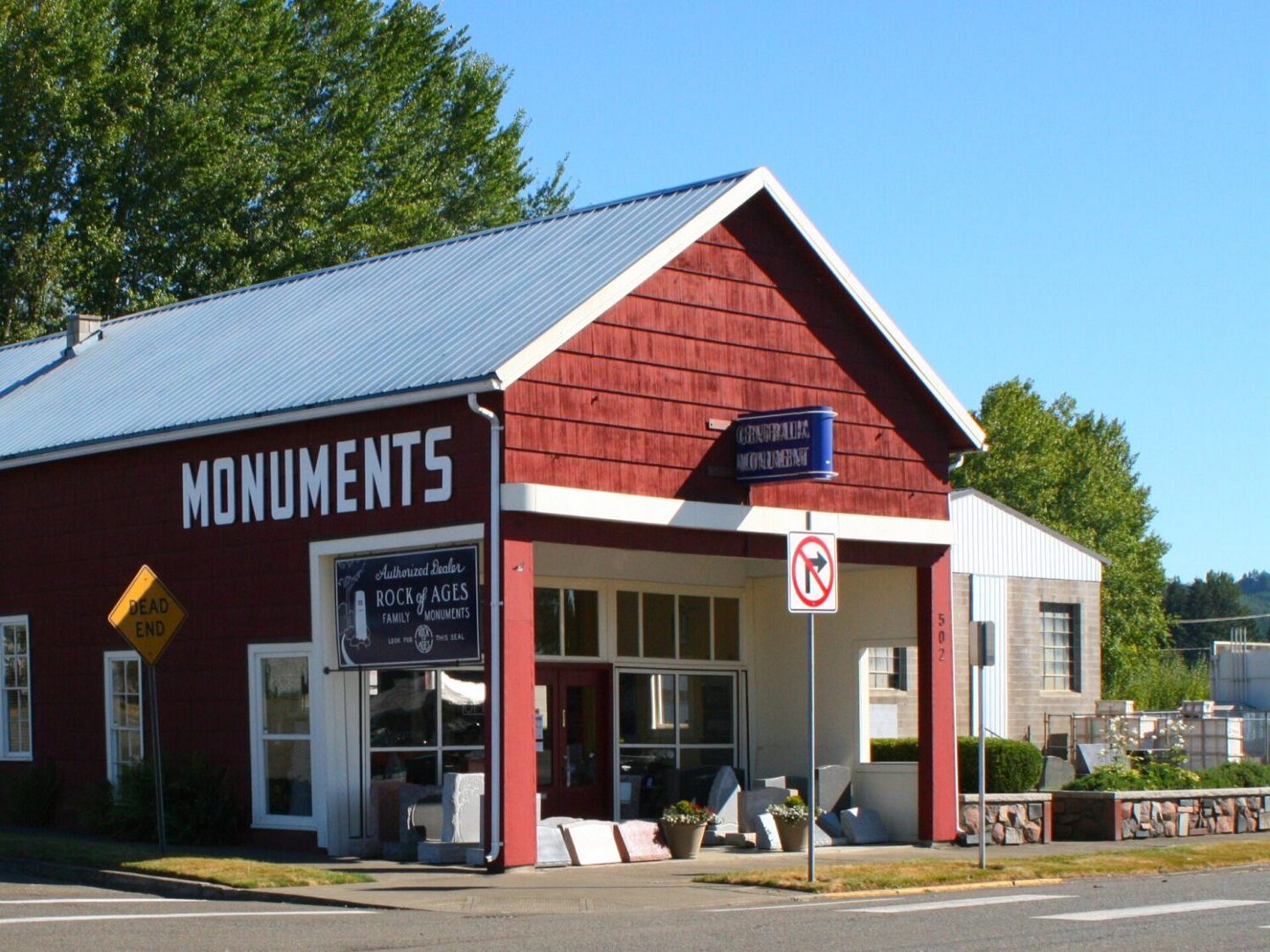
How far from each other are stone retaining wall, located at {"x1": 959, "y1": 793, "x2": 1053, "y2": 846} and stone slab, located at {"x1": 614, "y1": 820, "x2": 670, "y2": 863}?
172 inches

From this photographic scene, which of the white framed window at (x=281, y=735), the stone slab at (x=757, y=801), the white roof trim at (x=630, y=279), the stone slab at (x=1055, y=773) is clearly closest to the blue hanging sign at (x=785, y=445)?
the white roof trim at (x=630, y=279)

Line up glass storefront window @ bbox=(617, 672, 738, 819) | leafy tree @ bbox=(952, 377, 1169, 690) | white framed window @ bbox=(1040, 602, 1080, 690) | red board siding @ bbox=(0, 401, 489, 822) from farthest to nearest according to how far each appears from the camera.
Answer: leafy tree @ bbox=(952, 377, 1169, 690), white framed window @ bbox=(1040, 602, 1080, 690), glass storefront window @ bbox=(617, 672, 738, 819), red board siding @ bbox=(0, 401, 489, 822)

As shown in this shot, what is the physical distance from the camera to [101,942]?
13.1 meters

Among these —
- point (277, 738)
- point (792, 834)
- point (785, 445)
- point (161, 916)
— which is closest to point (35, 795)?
point (277, 738)

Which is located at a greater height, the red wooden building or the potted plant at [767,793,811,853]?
the red wooden building

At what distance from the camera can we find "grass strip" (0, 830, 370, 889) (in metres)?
17.5

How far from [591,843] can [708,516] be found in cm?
372

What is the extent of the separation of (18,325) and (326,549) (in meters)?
24.1

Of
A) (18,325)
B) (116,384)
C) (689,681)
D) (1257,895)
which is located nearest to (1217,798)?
(689,681)

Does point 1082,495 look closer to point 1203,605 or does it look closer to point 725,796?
point 725,796

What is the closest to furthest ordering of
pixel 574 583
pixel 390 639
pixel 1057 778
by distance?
pixel 390 639 → pixel 574 583 → pixel 1057 778

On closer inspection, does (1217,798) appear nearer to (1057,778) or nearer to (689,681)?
(1057,778)

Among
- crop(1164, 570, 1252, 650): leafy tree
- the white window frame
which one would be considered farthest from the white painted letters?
crop(1164, 570, 1252, 650): leafy tree

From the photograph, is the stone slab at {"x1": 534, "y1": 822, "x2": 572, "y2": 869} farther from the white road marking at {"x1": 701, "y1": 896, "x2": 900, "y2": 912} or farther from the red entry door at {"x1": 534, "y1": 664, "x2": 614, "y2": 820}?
the white road marking at {"x1": 701, "y1": 896, "x2": 900, "y2": 912}
